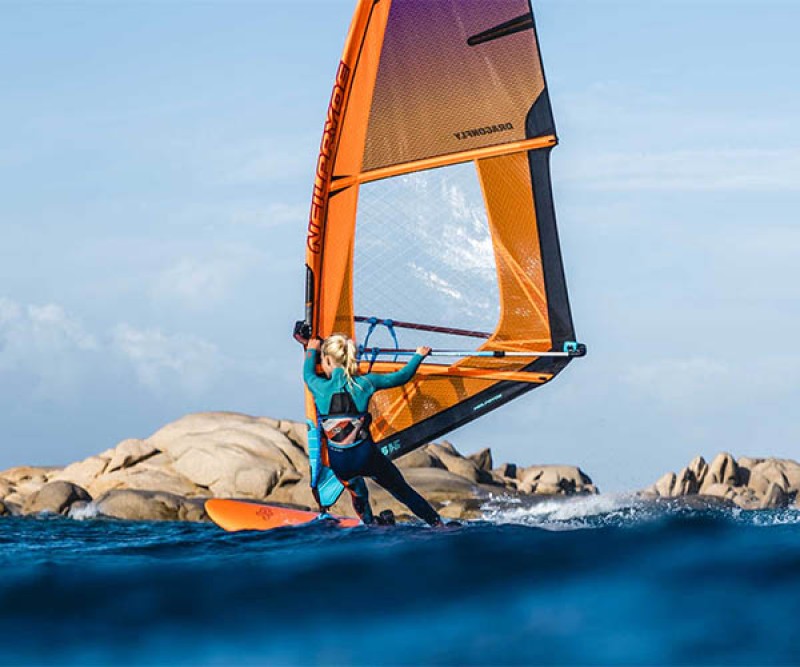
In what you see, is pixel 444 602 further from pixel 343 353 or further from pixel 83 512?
pixel 83 512

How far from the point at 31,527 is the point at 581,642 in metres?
18.5

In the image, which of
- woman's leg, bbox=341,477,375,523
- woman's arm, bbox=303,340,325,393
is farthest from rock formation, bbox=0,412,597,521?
woman's arm, bbox=303,340,325,393

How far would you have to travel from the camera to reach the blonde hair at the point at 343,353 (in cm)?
1120

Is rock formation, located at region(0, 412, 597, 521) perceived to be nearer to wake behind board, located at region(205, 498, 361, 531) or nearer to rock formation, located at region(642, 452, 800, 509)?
rock formation, located at region(642, 452, 800, 509)

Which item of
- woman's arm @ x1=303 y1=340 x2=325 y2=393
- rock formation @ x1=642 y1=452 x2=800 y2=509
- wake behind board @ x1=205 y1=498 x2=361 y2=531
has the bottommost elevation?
rock formation @ x1=642 y1=452 x2=800 y2=509

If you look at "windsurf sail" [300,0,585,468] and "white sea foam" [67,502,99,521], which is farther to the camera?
"white sea foam" [67,502,99,521]

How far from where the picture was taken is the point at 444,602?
7438 millimetres

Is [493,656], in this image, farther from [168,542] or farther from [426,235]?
[426,235]

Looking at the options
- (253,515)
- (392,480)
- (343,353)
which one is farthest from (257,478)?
(343,353)

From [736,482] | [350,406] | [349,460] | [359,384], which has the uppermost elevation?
[359,384]

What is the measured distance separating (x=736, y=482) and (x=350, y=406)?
25072 mm

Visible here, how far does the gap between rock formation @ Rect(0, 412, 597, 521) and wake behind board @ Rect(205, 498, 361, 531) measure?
33.0ft

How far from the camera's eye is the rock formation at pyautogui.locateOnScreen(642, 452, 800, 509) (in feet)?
105

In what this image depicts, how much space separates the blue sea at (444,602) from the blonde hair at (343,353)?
7.27 feet
